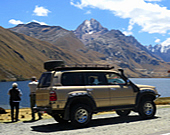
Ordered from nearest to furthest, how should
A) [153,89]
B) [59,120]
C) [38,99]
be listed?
[38,99] < [59,120] < [153,89]

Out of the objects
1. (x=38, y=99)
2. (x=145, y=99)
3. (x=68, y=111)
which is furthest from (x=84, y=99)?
(x=145, y=99)

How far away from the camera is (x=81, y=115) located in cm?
868

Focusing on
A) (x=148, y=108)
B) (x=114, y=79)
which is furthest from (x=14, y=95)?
(x=148, y=108)

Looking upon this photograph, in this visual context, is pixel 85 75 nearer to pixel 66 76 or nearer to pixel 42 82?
pixel 66 76

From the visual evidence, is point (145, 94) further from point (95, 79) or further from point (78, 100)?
point (78, 100)

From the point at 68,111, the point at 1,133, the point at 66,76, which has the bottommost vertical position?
the point at 1,133

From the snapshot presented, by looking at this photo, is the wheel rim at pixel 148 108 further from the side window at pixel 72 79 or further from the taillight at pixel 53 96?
the taillight at pixel 53 96

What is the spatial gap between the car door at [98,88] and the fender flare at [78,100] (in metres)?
0.18

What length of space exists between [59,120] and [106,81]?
260 cm

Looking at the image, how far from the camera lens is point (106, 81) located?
9508mm

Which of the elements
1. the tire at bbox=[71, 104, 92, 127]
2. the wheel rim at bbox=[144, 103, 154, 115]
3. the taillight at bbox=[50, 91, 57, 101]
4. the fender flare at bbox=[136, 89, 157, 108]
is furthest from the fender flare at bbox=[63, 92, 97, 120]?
the wheel rim at bbox=[144, 103, 154, 115]

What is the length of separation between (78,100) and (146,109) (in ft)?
11.0

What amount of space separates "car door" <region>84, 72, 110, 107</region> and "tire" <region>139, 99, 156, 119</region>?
1837 mm

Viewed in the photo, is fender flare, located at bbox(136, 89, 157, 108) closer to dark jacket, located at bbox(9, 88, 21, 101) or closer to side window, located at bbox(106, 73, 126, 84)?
side window, located at bbox(106, 73, 126, 84)
